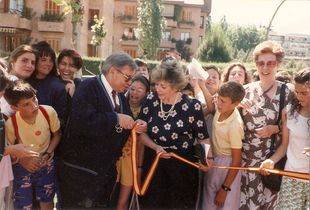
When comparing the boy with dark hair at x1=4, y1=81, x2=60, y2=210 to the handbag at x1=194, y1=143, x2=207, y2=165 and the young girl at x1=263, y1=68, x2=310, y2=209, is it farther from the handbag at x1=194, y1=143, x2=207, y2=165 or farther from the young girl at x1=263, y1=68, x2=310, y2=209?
the young girl at x1=263, y1=68, x2=310, y2=209

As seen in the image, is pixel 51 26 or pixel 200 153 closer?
pixel 200 153

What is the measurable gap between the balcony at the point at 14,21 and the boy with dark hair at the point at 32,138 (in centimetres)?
2730

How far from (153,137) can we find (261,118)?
95 centimetres

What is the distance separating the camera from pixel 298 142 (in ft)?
10.4

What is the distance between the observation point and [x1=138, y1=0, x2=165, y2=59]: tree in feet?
92.5

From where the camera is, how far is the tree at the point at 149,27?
28.2 metres

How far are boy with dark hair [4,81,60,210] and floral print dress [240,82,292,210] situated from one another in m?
1.69

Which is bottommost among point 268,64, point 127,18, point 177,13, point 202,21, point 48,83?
point 48,83

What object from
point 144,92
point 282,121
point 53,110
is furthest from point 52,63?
point 282,121

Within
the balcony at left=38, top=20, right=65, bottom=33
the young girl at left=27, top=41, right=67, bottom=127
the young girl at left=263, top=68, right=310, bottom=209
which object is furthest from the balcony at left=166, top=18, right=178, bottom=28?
the young girl at left=263, top=68, right=310, bottom=209

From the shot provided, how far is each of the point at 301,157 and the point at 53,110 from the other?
6.81ft

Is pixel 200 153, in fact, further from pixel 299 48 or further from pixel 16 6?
pixel 16 6

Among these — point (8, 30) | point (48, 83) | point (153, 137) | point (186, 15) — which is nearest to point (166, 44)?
point (186, 15)

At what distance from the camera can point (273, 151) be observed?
141 inches
